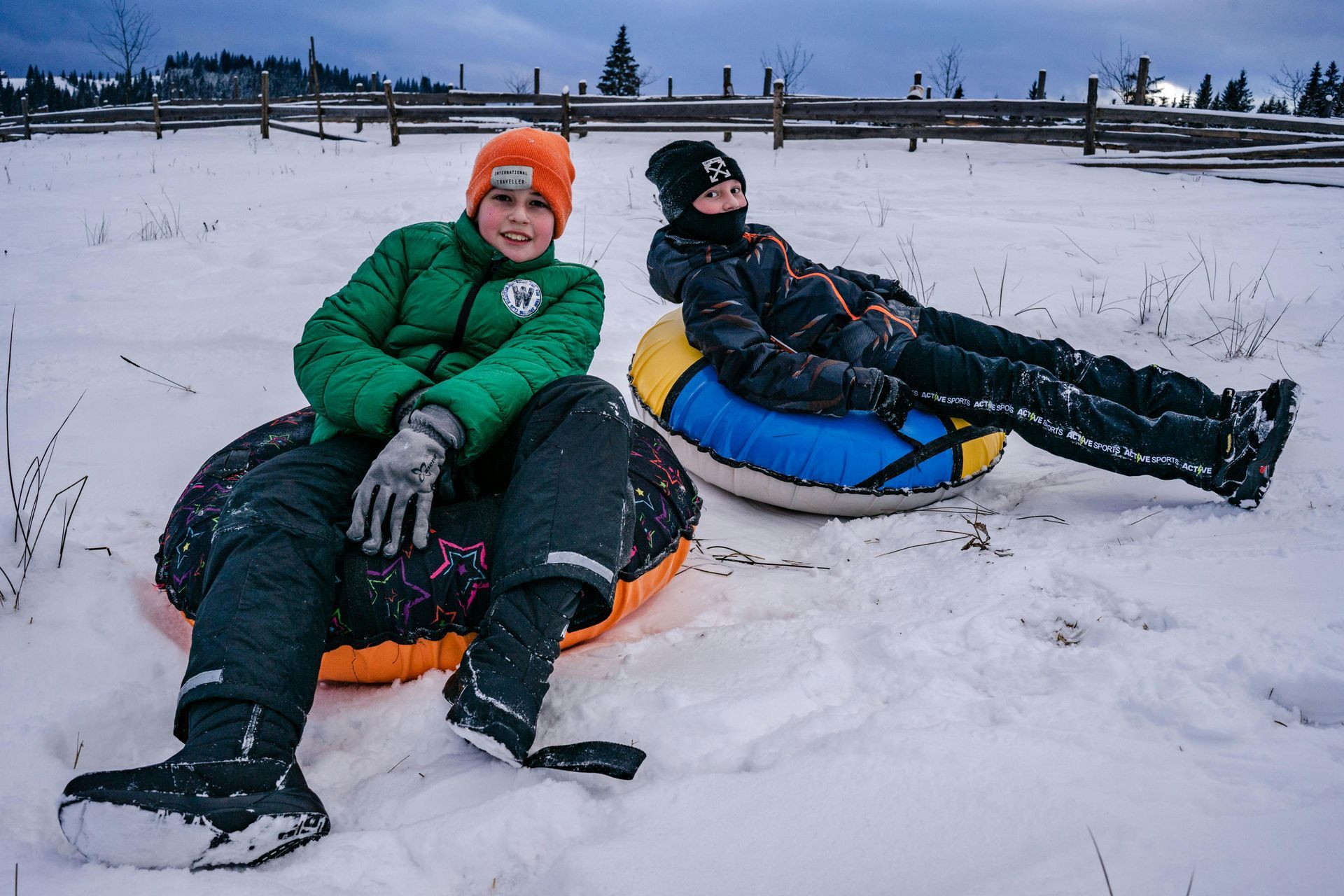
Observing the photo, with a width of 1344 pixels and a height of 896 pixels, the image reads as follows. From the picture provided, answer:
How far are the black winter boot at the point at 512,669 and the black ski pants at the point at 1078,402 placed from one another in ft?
5.81

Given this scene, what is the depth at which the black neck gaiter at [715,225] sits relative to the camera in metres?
3.14

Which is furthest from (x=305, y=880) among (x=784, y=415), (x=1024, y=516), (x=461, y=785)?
(x=1024, y=516)

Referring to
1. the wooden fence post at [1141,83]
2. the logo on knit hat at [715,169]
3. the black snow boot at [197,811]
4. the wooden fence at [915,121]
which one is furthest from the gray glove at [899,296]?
the wooden fence post at [1141,83]

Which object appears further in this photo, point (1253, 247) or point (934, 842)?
point (1253, 247)

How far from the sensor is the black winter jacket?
2.78 m

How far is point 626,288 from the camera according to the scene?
5.13m

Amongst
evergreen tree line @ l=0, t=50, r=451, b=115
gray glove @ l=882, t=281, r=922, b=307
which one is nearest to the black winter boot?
gray glove @ l=882, t=281, r=922, b=307

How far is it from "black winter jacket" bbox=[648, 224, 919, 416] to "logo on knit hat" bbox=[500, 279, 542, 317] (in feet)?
2.45

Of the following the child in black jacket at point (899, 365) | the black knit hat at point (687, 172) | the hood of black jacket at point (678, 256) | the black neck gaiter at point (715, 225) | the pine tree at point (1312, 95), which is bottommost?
the child in black jacket at point (899, 365)

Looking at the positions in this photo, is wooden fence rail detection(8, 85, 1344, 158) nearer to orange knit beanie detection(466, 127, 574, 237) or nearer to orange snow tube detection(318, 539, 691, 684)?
orange knit beanie detection(466, 127, 574, 237)

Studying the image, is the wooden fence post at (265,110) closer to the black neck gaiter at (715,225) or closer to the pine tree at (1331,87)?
the black neck gaiter at (715,225)

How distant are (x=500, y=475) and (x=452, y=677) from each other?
66cm

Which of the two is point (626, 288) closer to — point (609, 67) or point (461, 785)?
point (461, 785)

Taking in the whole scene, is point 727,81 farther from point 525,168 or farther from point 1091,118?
point 525,168
